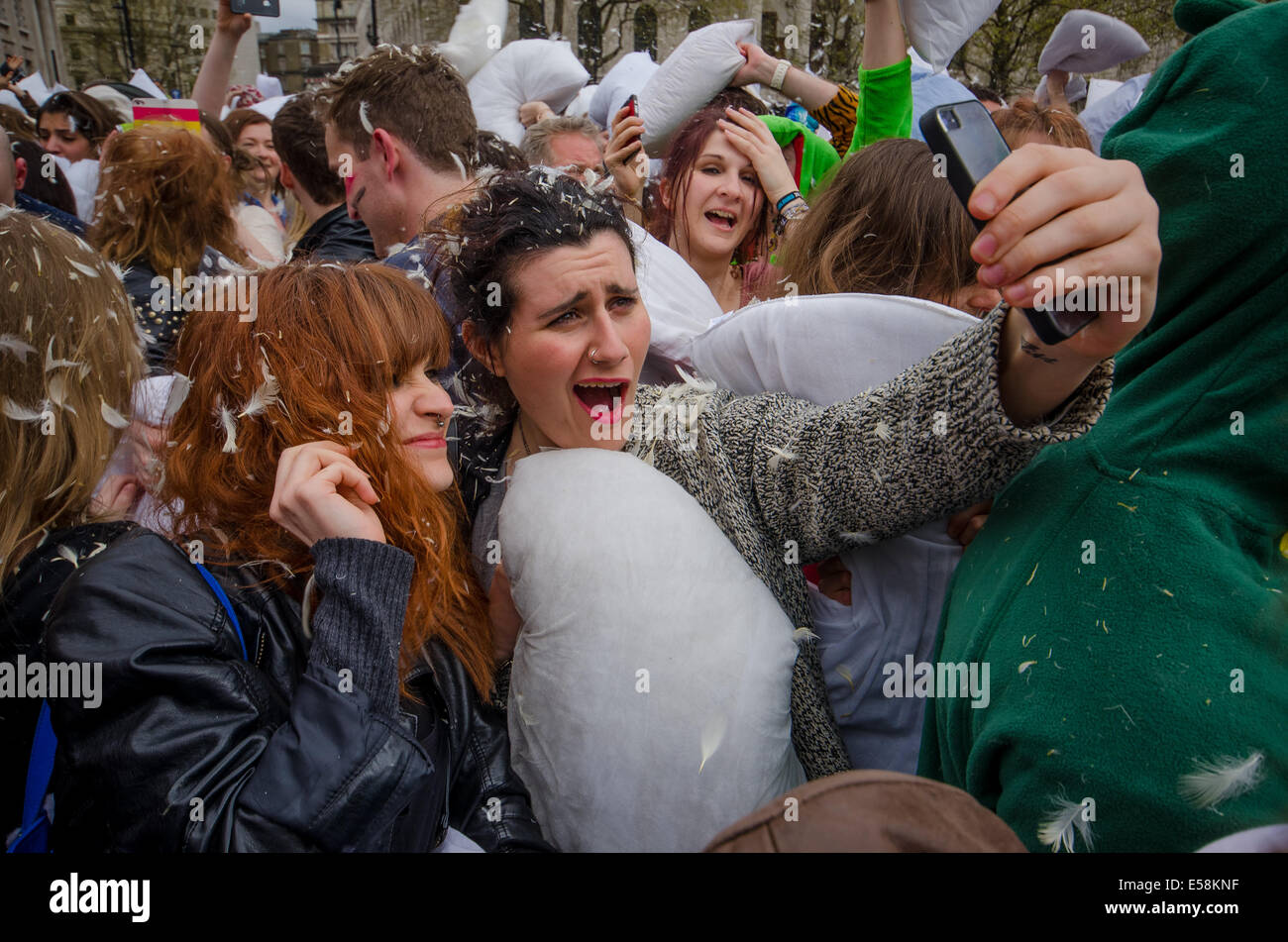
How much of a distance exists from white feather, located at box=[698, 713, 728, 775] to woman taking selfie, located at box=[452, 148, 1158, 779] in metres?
0.18

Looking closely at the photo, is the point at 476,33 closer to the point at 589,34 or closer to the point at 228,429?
the point at 228,429

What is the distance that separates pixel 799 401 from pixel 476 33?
14.6 ft

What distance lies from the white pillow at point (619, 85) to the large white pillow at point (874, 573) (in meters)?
4.64

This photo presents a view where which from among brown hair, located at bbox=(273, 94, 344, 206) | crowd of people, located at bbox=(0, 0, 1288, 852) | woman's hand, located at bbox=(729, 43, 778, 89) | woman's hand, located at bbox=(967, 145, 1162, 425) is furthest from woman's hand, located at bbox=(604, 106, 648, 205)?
woman's hand, located at bbox=(967, 145, 1162, 425)

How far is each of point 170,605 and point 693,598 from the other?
2.53 feet

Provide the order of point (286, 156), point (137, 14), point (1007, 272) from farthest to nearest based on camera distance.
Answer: point (137, 14) < point (286, 156) < point (1007, 272)

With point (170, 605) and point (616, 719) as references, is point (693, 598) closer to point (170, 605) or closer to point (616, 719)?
point (616, 719)

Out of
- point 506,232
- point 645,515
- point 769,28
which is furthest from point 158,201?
point 769,28

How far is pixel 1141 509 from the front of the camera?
3.27 ft

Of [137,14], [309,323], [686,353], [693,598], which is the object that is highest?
[137,14]

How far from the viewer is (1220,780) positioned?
2.90 feet

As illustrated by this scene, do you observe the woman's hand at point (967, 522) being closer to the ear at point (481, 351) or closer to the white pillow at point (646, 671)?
the white pillow at point (646, 671)

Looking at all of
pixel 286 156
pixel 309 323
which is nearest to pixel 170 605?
pixel 309 323

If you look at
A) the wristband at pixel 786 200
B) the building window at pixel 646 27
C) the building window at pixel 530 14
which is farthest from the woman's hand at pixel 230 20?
the building window at pixel 646 27
